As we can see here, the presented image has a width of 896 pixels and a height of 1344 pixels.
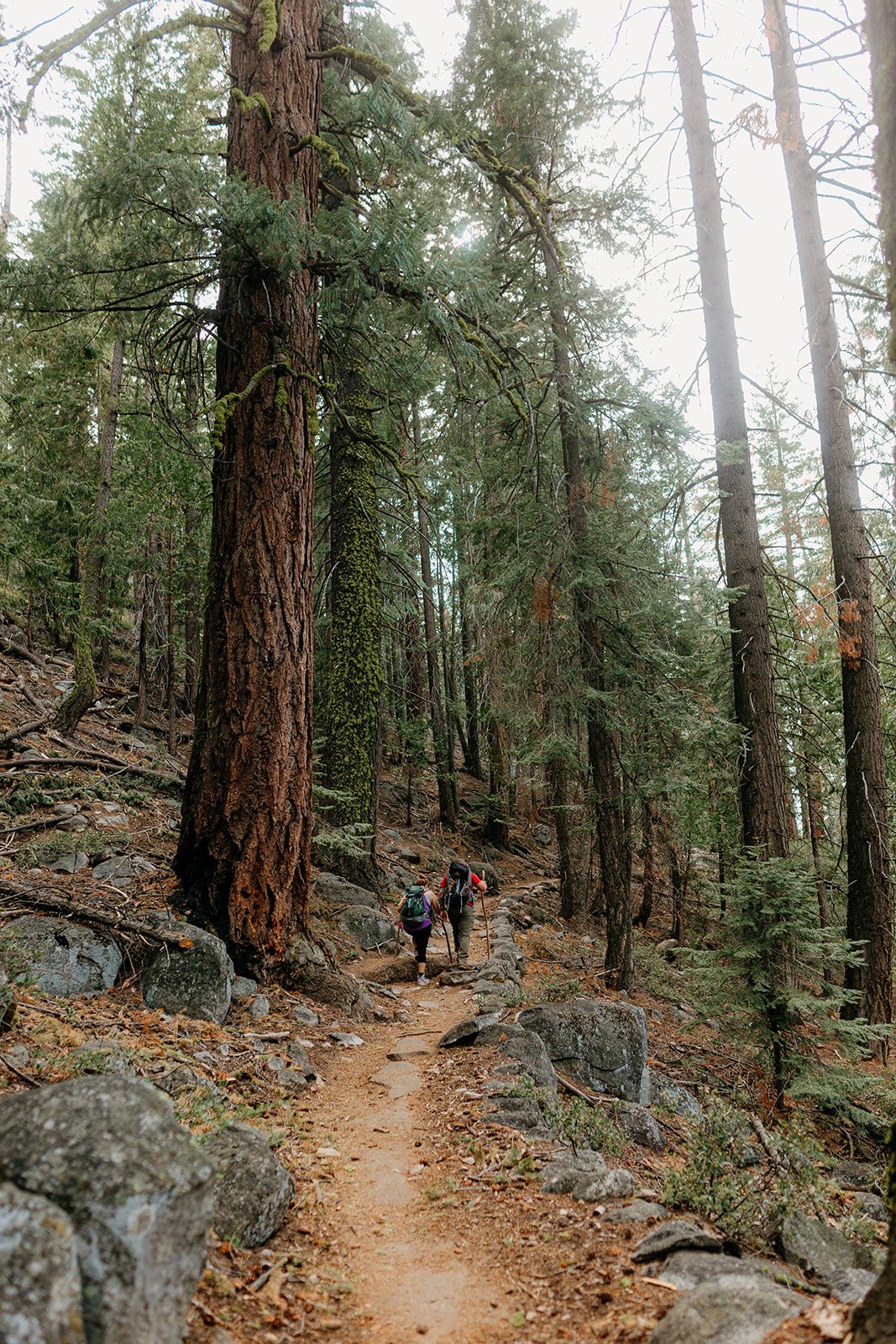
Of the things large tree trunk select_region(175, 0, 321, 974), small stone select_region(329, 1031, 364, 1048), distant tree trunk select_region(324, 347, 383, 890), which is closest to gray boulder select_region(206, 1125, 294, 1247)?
small stone select_region(329, 1031, 364, 1048)

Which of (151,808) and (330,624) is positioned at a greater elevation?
(330,624)

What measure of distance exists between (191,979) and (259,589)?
10.6 feet

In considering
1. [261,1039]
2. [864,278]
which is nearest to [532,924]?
[261,1039]

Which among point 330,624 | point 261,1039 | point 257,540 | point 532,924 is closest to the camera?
point 261,1039

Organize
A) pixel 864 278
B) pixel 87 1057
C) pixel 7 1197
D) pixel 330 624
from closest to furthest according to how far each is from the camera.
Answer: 1. pixel 7 1197
2. pixel 87 1057
3. pixel 330 624
4. pixel 864 278

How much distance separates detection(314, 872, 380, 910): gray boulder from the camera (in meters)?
11.0

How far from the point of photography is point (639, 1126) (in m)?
5.88

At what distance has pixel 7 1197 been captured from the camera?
182 cm

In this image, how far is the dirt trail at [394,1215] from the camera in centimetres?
296

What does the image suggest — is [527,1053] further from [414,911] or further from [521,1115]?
[414,911]

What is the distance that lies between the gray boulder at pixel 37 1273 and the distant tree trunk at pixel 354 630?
9952 mm

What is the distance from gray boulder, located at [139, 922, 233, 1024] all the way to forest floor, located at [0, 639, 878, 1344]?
0.54 feet

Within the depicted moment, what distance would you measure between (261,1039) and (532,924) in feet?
34.4

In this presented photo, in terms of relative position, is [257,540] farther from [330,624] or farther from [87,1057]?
[330,624]
